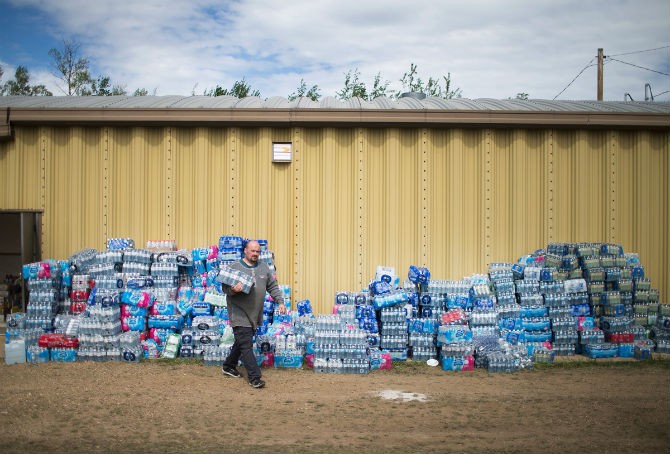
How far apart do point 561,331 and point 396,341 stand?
12.2 ft

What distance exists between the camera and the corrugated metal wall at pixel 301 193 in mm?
13109

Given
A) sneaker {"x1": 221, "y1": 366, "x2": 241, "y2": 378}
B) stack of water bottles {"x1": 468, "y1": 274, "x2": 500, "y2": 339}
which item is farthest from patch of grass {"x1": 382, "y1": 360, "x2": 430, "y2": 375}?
sneaker {"x1": 221, "y1": 366, "x2": 241, "y2": 378}

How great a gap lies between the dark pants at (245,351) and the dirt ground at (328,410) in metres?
0.32

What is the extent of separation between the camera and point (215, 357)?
33.8 feet

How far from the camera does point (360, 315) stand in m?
11.1

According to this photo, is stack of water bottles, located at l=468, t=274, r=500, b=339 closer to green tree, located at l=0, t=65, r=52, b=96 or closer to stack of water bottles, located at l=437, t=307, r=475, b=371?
stack of water bottles, located at l=437, t=307, r=475, b=371

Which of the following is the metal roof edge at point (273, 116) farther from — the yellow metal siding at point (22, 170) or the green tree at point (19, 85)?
the green tree at point (19, 85)

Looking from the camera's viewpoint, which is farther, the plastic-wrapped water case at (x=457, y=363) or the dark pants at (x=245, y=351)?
the plastic-wrapped water case at (x=457, y=363)

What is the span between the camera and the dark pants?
902cm

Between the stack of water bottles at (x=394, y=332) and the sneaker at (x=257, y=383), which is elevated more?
the stack of water bottles at (x=394, y=332)

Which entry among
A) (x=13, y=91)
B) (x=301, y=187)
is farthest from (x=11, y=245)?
(x=13, y=91)

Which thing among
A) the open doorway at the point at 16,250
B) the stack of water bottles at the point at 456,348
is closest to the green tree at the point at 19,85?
the open doorway at the point at 16,250

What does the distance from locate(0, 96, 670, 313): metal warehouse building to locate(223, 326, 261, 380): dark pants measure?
371 cm

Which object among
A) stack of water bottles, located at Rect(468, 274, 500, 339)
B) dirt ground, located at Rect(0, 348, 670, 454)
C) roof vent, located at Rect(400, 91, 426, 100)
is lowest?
dirt ground, located at Rect(0, 348, 670, 454)
